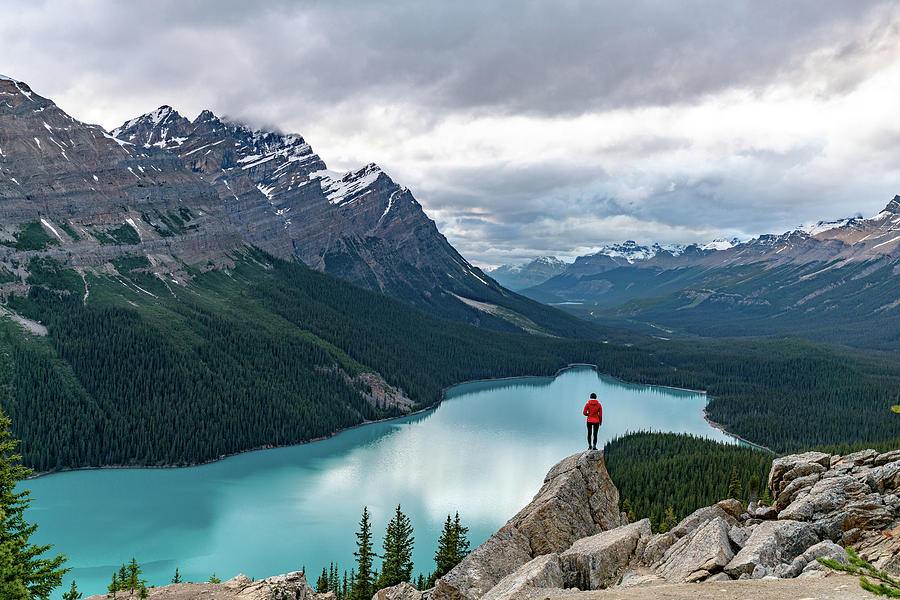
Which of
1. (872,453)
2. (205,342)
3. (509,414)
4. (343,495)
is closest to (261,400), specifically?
(205,342)

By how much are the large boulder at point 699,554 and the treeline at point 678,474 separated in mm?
44938

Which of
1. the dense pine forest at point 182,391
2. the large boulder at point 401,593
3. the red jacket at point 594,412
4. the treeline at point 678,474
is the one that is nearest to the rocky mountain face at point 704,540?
the large boulder at point 401,593

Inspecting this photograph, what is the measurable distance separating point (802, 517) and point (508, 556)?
1406cm

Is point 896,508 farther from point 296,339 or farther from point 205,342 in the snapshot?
point 296,339

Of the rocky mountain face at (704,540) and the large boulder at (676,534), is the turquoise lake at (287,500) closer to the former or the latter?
the rocky mountain face at (704,540)

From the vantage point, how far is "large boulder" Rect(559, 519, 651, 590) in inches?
1025

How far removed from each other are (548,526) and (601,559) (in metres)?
5.72

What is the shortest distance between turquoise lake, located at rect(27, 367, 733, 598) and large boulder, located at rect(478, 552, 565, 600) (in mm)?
51228

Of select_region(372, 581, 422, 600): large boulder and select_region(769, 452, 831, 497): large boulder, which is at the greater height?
select_region(769, 452, 831, 497): large boulder

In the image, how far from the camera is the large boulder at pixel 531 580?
79.7 feet

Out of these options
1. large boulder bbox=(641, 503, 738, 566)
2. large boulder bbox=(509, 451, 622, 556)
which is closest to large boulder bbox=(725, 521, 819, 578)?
large boulder bbox=(641, 503, 738, 566)

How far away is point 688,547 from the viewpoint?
2533 centimetres

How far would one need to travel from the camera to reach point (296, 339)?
195 meters

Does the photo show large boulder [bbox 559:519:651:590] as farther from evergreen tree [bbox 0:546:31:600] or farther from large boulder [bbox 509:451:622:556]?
evergreen tree [bbox 0:546:31:600]
